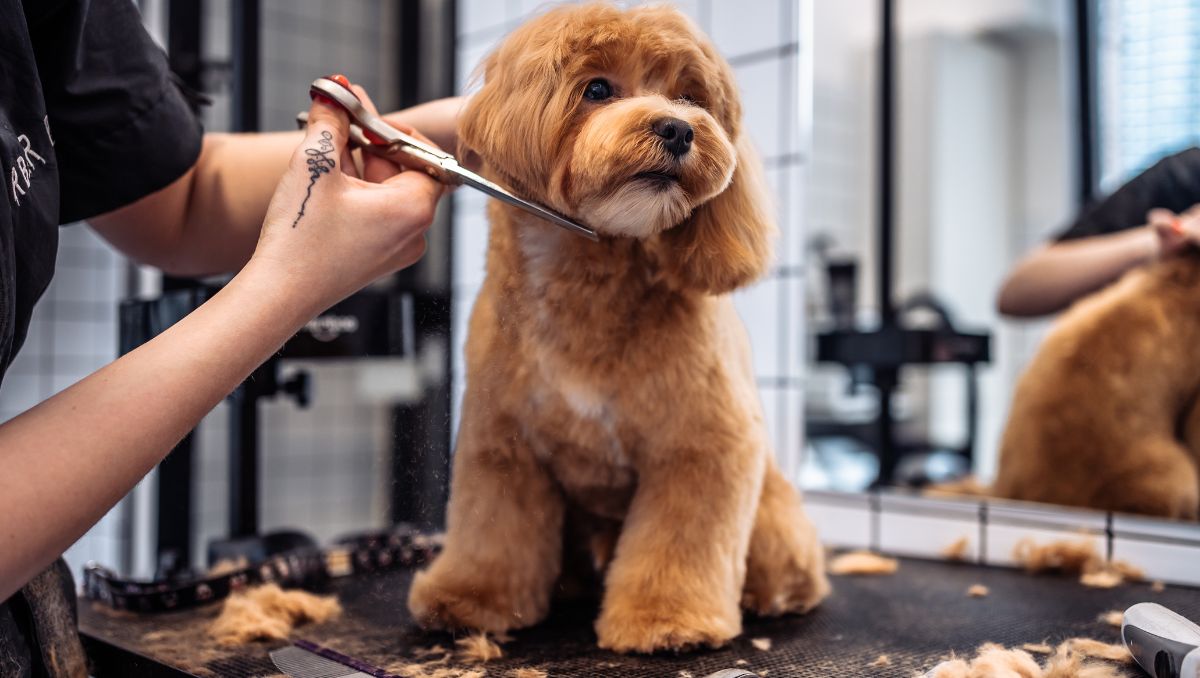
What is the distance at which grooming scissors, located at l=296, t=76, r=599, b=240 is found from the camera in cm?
74

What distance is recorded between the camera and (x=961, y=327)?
1562 mm

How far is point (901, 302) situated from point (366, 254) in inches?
46.6

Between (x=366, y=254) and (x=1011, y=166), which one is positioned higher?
(x=1011, y=166)

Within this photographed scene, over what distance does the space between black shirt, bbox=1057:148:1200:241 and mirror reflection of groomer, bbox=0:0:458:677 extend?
1015mm

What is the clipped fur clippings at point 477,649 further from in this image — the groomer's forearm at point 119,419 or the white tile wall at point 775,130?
the white tile wall at point 775,130

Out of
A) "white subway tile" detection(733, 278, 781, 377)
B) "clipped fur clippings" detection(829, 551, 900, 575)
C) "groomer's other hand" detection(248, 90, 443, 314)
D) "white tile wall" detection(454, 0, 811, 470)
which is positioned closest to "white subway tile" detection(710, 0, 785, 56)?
"white tile wall" detection(454, 0, 811, 470)

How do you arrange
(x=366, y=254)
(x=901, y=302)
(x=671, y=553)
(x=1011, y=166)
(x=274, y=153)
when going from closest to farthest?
1. (x=366, y=254)
2. (x=671, y=553)
3. (x=274, y=153)
4. (x=1011, y=166)
5. (x=901, y=302)

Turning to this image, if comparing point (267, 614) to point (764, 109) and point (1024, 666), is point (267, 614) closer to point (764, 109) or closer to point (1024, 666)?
point (1024, 666)

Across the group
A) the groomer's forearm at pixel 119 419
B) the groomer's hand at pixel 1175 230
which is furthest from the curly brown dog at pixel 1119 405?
the groomer's forearm at pixel 119 419

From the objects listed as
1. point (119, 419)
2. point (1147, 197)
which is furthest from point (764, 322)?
point (119, 419)

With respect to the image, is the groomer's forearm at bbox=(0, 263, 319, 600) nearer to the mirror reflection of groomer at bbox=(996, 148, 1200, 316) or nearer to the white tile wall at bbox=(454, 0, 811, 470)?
the white tile wall at bbox=(454, 0, 811, 470)

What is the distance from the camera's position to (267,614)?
92 cm

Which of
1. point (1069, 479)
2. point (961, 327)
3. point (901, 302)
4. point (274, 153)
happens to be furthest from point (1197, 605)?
point (274, 153)

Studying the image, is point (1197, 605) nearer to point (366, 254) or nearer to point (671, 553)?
point (671, 553)
